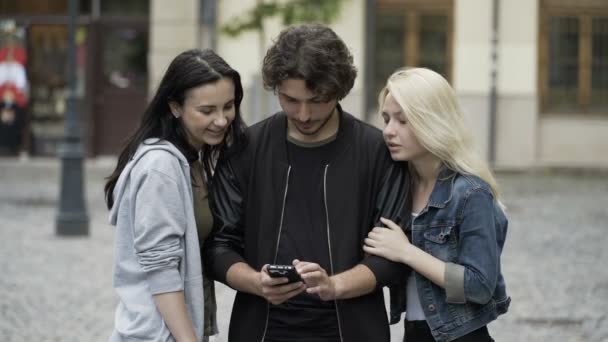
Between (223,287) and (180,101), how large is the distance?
16.2ft

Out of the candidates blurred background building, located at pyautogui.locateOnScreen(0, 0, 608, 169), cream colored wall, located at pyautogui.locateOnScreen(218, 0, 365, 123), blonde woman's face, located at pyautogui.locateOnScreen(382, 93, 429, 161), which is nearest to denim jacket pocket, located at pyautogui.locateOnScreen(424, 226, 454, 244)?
blonde woman's face, located at pyautogui.locateOnScreen(382, 93, 429, 161)

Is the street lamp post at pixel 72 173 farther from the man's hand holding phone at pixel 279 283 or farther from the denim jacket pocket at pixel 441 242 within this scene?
the man's hand holding phone at pixel 279 283

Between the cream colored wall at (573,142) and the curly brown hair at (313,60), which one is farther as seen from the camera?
the cream colored wall at (573,142)

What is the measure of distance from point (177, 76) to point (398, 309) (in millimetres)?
1017

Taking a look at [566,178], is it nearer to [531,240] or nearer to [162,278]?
[531,240]

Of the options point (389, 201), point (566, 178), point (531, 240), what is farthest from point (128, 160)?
point (566, 178)

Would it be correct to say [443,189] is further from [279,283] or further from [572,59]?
[572,59]

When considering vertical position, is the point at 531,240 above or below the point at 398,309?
below

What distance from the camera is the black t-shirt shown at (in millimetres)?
3355

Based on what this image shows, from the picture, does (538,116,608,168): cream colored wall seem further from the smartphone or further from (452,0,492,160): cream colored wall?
the smartphone

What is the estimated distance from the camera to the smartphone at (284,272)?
3127mm

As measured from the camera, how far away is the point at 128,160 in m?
3.50

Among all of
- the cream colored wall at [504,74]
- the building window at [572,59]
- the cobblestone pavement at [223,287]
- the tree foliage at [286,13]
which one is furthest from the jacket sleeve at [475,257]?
the building window at [572,59]

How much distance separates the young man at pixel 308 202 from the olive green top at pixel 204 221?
30 millimetres
